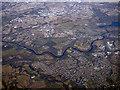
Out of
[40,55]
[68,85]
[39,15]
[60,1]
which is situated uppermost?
[60,1]

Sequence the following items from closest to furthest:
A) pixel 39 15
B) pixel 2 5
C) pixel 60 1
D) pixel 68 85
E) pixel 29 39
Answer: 1. pixel 68 85
2. pixel 29 39
3. pixel 39 15
4. pixel 2 5
5. pixel 60 1

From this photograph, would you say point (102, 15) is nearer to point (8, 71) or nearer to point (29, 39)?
point (29, 39)

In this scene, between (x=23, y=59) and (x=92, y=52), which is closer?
(x=23, y=59)

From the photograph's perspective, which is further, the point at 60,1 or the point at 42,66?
the point at 60,1

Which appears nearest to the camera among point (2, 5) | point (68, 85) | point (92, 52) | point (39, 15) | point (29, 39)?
point (68, 85)

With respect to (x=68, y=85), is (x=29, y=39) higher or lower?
higher

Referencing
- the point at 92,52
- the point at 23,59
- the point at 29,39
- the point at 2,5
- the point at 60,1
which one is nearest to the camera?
the point at 23,59

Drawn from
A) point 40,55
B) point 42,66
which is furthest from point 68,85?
point 40,55

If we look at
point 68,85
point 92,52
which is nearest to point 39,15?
point 92,52

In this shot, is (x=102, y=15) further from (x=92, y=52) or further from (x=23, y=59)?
(x=23, y=59)
